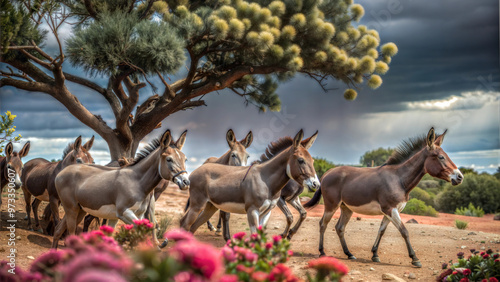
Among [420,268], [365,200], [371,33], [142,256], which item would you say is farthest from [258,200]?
[371,33]

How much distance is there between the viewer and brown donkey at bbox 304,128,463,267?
9.02 m

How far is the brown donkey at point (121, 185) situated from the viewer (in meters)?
7.50

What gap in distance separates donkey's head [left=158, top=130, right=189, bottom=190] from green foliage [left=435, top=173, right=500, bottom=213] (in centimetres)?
2206

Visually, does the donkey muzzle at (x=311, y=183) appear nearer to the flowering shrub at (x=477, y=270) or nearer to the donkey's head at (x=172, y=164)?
the donkey's head at (x=172, y=164)

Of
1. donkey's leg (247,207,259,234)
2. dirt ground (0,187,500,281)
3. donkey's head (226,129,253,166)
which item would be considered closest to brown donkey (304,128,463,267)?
dirt ground (0,187,500,281)

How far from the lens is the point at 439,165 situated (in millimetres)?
9109

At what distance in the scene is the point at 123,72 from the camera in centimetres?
1622

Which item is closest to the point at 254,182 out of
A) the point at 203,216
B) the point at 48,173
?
the point at 203,216

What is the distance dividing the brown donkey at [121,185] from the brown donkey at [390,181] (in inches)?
143

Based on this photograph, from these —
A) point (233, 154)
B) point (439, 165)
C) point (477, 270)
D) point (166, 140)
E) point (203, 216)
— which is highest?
point (439, 165)

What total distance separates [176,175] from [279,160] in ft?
6.54

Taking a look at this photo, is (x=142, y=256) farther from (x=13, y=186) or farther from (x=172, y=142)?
(x=13, y=186)

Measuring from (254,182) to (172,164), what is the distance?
158 cm

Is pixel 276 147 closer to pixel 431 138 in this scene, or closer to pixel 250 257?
pixel 431 138
